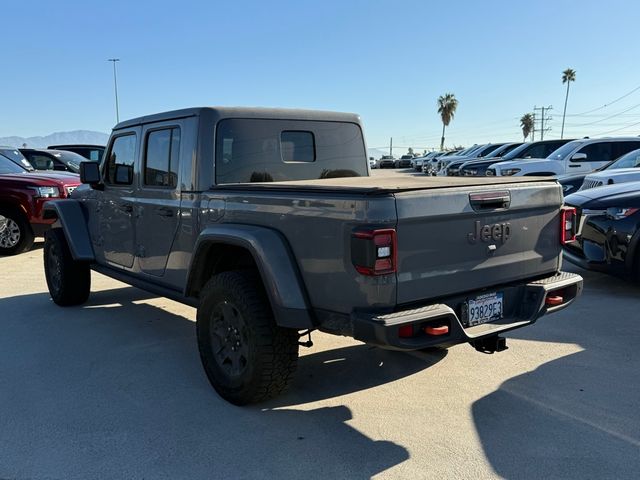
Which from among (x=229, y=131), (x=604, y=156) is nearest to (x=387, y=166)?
(x=604, y=156)

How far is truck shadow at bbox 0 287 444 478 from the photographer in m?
3.02

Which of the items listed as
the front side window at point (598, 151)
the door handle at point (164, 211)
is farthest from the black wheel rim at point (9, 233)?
the front side window at point (598, 151)

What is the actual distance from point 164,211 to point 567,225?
297cm

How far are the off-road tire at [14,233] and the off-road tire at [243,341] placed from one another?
711 cm

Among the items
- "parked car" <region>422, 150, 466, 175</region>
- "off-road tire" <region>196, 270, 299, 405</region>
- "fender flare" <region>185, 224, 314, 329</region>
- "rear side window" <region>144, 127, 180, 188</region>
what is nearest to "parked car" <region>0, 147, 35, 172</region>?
"rear side window" <region>144, 127, 180, 188</region>

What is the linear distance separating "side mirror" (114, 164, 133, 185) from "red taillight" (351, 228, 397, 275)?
2861 millimetres

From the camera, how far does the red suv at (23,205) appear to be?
31.0 ft

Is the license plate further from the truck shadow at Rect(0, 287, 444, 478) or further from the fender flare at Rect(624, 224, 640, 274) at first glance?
the fender flare at Rect(624, 224, 640, 274)

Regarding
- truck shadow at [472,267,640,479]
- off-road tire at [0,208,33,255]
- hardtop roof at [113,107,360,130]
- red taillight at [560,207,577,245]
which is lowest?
truck shadow at [472,267,640,479]

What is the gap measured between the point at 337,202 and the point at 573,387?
2214mm

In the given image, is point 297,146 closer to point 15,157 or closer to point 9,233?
point 9,233

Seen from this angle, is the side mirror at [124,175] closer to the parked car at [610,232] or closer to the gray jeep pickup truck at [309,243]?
the gray jeep pickup truck at [309,243]

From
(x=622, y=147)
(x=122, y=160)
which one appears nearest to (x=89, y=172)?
(x=122, y=160)

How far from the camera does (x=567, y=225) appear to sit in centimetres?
392
